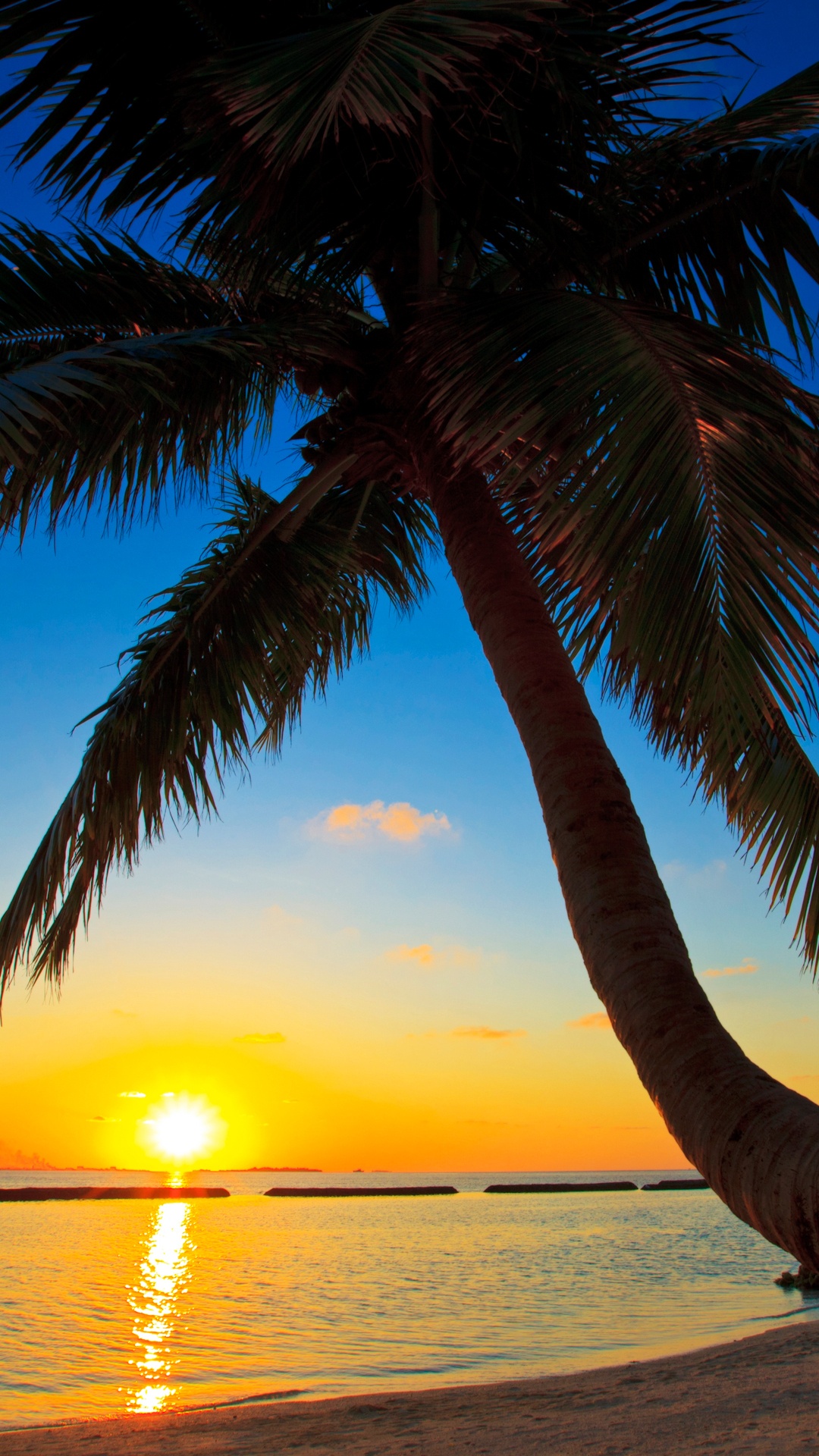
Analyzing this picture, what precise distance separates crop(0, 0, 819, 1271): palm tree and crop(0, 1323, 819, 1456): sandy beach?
298cm

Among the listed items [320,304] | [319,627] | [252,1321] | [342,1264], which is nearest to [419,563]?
[319,627]

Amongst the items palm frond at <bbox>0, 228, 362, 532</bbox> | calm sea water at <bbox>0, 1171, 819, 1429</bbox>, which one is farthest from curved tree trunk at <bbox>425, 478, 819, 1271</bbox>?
calm sea water at <bbox>0, 1171, 819, 1429</bbox>

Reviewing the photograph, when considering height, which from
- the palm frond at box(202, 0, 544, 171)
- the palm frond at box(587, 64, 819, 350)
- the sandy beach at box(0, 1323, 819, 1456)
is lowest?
the sandy beach at box(0, 1323, 819, 1456)

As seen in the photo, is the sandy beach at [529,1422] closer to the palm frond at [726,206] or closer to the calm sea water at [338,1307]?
the calm sea water at [338,1307]

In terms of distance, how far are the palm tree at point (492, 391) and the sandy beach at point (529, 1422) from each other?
298cm

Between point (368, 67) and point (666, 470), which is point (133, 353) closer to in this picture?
point (368, 67)

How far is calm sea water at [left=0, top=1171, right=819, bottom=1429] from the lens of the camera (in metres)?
9.32

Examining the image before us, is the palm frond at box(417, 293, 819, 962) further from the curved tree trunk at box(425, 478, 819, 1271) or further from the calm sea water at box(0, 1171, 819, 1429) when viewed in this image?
the calm sea water at box(0, 1171, 819, 1429)

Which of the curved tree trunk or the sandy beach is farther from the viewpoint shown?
the sandy beach

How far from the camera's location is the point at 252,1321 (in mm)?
12797

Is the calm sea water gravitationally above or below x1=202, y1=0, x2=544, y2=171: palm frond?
below

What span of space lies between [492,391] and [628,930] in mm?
2126

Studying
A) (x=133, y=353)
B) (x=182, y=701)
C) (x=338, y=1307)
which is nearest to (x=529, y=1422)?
(x=182, y=701)

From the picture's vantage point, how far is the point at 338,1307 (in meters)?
14.0
